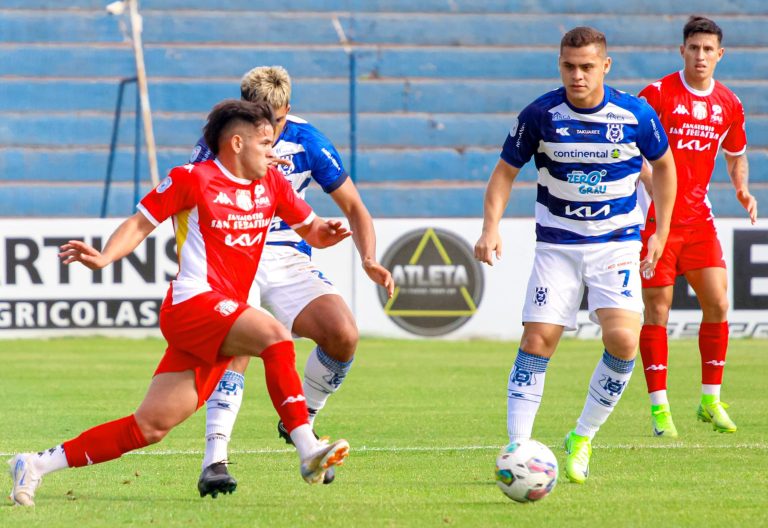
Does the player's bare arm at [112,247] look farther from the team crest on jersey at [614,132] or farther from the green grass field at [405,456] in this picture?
the team crest on jersey at [614,132]

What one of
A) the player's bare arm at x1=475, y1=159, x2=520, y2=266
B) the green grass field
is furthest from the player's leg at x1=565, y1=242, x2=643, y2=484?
the player's bare arm at x1=475, y1=159, x2=520, y2=266

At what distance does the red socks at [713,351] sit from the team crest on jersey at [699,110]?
132 centimetres

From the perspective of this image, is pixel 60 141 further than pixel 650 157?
Yes

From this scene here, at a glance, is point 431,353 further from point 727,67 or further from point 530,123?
point 727,67

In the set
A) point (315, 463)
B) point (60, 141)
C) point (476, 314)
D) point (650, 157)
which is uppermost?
point (650, 157)

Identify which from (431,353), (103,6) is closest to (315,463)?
(431,353)

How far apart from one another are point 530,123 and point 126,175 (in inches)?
530

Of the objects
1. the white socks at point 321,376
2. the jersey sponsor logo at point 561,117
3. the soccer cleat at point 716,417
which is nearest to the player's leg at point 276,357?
the white socks at point 321,376

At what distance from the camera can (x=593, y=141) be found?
6121mm

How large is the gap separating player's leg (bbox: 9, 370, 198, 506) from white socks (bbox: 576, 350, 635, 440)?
77.4 inches

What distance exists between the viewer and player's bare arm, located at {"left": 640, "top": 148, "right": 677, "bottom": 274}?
20.6 ft

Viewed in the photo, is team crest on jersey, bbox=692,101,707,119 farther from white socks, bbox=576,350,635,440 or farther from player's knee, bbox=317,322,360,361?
player's knee, bbox=317,322,360,361

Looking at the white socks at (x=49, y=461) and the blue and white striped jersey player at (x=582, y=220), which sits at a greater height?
the blue and white striped jersey player at (x=582, y=220)

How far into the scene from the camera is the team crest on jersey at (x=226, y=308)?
523cm
